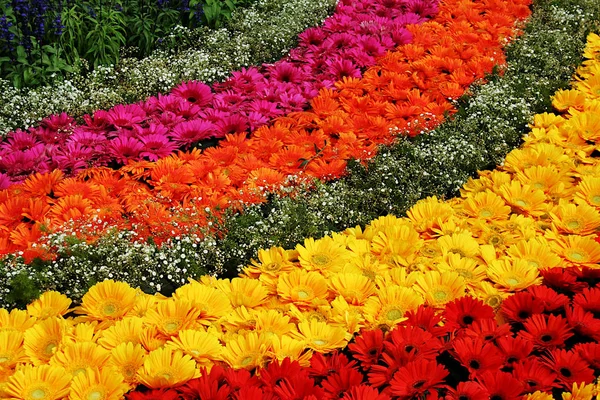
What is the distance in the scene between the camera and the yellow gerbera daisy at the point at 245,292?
2771 mm

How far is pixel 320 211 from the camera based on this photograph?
3645 millimetres

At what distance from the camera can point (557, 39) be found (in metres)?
5.49

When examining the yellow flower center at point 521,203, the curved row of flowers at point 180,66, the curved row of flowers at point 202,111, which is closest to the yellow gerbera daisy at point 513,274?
the yellow flower center at point 521,203

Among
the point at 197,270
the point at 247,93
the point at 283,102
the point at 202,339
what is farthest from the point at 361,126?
the point at 202,339

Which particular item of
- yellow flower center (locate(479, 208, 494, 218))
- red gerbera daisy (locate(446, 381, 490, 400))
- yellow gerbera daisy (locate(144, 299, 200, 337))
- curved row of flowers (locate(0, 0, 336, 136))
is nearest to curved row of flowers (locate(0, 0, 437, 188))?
curved row of flowers (locate(0, 0, 336, 136))

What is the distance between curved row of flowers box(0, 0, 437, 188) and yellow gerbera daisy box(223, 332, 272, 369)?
1869 millimetres

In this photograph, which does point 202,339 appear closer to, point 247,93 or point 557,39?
point 247,93

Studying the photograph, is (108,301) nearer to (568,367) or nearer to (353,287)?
(353,287)

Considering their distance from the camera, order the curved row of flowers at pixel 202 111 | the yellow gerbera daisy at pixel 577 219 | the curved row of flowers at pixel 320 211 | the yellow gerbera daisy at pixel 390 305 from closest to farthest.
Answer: the yellow gerbera daisy at pixel 390 305
the curved row of flowers at pixel 320 211
the yellow gerbera daisy at pixel 577 219
the curved row of flowers at pixel 202 111

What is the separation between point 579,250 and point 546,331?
2.53 ft

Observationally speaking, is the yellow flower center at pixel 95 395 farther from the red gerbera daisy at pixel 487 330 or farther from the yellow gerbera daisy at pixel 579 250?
the yellow gerbera daisy at pixel 579 250

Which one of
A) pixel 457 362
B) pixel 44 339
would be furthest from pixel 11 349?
pixel 457 362

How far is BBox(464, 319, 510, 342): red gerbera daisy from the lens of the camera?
2.42 m

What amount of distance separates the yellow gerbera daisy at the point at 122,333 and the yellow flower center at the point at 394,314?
2.76 feet
